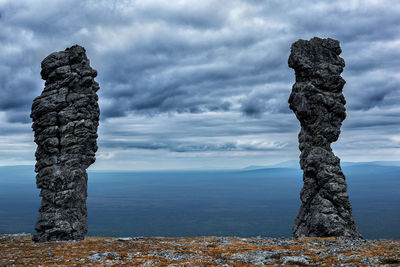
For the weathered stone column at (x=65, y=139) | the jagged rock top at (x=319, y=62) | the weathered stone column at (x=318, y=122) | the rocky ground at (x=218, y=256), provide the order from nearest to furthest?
the rocky ground at (x=218, y=256) < the weathered stone column at (x=318, y=122) < the weathered stone column at (x=65, y=139) < the jagged rock top at (x=319, y=62)

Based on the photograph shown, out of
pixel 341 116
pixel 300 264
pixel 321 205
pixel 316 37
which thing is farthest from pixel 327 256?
pixel 316 37

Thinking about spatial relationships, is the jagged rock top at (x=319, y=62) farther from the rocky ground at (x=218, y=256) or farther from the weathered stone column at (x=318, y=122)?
the rocky ground at (x=218, y=256)

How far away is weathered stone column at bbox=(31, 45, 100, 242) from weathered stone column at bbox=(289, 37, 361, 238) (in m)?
34.5

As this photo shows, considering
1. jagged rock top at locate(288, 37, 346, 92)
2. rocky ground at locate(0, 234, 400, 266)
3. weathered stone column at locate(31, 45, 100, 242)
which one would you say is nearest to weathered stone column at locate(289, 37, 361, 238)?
jagged rock top at locate(288, 37, 346, 92)

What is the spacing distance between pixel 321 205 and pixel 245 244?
1760 centimetres

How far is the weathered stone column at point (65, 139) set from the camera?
5072 cm

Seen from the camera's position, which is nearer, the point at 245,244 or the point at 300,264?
the point at 300,264

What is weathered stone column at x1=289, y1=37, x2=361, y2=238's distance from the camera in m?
50.3

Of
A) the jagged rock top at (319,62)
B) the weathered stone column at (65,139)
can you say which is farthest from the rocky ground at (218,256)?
the jagged rock top at (319,62)

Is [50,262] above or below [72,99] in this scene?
below

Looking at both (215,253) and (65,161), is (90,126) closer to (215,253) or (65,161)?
(65,161)

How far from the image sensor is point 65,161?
52406 mm

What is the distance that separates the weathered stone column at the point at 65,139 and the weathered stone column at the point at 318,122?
34498 millimetres

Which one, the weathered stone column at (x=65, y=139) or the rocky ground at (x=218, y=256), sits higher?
the weathered stone column at (x=65, y=139)
